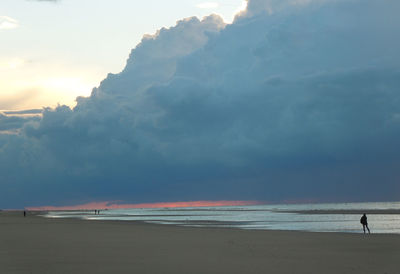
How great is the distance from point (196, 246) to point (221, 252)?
3622 mm

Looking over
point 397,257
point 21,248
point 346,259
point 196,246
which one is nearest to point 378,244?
point 397,257

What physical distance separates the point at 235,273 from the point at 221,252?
24.2ft

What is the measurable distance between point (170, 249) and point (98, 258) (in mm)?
5456

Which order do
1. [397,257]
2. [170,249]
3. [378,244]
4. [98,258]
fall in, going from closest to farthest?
[98,258] < [397,257] < [170,249] < [378,244]

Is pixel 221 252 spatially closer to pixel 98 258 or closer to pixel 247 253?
pixel 247 253

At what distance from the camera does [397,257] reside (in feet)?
80.7

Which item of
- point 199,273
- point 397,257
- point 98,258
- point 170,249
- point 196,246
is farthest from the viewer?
point 196,246

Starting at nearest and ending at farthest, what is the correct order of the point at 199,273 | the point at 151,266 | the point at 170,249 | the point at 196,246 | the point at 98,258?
the point at 199,273 → the point at 151,266 → the point at 98,258 → the point at 170,249 → the point at 196,246

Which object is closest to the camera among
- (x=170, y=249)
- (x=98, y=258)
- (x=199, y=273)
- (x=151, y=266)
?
(x=199, y=273)

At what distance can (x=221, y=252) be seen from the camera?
84.1 feet

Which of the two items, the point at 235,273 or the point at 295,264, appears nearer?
the point at 235,273

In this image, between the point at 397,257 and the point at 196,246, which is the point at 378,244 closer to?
the point at 397,257

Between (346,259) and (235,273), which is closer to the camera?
(235,273)

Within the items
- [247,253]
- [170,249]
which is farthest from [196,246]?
[247,253]
